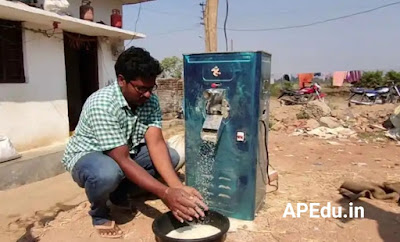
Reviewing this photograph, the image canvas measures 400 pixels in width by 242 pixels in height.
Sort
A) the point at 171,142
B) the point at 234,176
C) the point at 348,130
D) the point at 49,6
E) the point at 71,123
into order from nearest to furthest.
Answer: the point at 234,176, the point at 171,142, the point at 49,6, the point at 71,123, the point at 348,130

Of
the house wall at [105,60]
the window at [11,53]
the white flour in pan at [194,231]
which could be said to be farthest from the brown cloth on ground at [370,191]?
the house wall at [105,60]

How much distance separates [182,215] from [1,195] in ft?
8.27

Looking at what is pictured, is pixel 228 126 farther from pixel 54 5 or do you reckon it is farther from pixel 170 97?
pixel 170 97

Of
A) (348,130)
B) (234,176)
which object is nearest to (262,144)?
(234,176)

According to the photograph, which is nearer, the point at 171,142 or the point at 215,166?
the point at 215,166

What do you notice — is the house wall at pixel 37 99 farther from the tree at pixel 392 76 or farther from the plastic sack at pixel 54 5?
the tree at pixel 392 76

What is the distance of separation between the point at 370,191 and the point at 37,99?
4.32m

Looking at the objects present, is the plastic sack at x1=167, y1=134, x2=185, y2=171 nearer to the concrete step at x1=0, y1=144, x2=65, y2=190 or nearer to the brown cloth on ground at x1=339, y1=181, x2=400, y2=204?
the brown cloth on ground at x1=339, y1=181, x2=400, y2=204

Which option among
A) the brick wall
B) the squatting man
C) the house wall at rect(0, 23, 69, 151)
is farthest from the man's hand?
the brick wall

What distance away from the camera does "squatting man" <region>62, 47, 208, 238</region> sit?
2.07m

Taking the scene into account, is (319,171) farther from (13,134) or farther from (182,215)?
(13,134)

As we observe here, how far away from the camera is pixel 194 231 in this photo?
2.11 m

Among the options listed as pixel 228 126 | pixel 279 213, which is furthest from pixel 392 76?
pixel 228 126

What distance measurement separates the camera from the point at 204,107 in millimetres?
2447
